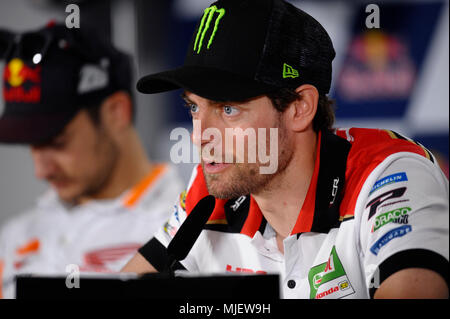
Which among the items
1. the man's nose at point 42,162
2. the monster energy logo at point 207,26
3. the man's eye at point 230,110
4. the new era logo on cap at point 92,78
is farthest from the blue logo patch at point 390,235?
the man's nose at point 42,162

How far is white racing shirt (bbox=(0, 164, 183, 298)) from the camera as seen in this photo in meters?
1.90

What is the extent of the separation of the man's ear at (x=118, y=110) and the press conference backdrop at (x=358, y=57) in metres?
0.04

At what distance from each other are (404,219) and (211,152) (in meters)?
0.38

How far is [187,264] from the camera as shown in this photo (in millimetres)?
1216

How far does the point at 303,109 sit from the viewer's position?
111cm

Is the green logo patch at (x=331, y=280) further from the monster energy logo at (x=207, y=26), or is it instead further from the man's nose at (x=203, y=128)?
the monster energy logo at (x=207, y=26)

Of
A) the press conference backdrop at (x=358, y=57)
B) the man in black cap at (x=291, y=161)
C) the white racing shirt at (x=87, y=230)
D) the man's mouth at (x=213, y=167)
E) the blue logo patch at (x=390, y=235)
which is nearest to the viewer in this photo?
the blue logo patch at (x=390, y=235)

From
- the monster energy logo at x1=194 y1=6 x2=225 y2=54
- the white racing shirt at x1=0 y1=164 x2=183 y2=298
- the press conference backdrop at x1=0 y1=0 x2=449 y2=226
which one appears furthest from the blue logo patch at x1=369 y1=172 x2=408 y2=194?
the white racing shirt at x1=0 y1=164 x2=183 y2=298

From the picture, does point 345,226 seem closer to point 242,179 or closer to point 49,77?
point 242,179

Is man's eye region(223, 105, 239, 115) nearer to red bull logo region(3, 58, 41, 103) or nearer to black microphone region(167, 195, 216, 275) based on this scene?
black microphone region(167, 195, 216, 275)

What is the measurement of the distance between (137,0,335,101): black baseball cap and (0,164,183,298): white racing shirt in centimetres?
90

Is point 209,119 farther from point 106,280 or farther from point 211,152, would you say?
point 106,280

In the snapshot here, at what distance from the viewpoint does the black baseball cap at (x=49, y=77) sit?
5.98 ft

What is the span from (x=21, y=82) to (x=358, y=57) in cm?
110
